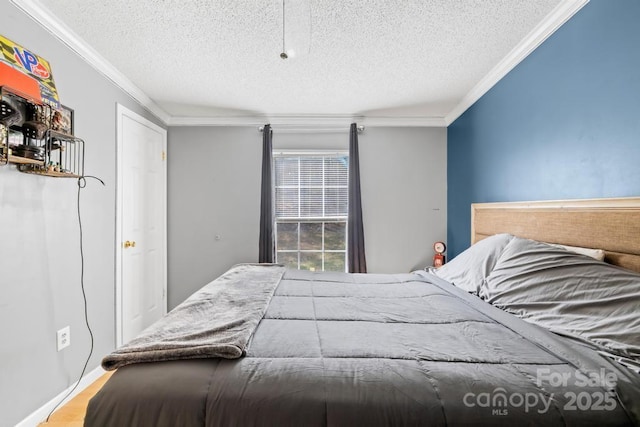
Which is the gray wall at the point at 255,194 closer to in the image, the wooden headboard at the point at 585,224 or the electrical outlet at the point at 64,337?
the wooden headboard at the point at 585,224

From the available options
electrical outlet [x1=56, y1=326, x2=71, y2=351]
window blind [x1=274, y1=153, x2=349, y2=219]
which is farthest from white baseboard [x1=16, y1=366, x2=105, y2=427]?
window blind [x1=274, y1=153, x2=349, y2=219]

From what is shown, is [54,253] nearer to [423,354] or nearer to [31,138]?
[31,138]

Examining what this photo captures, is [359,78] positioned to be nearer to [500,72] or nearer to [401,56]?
[401,56]

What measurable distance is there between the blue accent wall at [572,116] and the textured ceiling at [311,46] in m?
0.25

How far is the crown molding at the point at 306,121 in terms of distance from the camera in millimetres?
3479

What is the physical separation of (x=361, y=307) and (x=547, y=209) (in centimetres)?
132

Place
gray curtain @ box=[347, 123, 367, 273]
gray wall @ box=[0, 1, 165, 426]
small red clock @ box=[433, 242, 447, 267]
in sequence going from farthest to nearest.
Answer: gray curtain @ box=[347, 123, 367, 273]
small red clock @ box=[433, 242, 447, 267]
gray wall @ box=[0, 1, 165, 426]

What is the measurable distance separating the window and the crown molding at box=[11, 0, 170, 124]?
152 cm

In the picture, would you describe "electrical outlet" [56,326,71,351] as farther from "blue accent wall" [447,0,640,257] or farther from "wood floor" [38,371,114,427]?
"blue accent wall" [447,0,640,257]

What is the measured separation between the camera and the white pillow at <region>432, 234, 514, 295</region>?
1764 mm

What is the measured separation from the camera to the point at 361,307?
1.55 m

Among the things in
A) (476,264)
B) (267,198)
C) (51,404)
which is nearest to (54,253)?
(51,404)

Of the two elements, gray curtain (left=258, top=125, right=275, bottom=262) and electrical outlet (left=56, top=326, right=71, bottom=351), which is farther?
gray curtain (left=258, top=125, right=275, bottom=262)

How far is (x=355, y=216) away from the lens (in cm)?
345
